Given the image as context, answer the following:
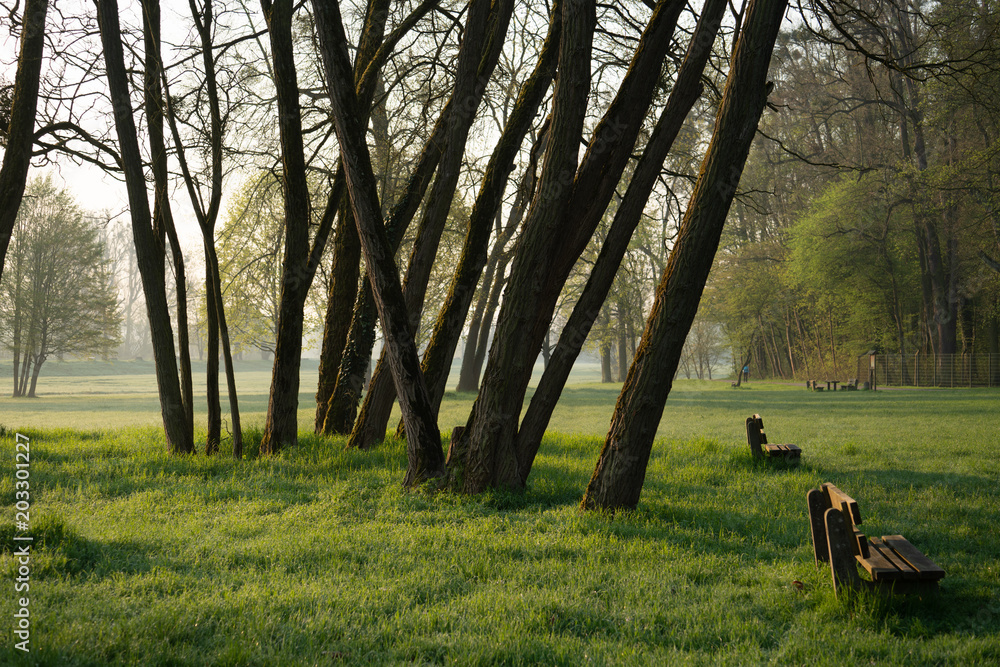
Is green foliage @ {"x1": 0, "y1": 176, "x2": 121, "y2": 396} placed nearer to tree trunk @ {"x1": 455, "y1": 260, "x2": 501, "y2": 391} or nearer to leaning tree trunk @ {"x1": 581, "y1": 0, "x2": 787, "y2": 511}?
tree trunk @ {"x1": 455, "y1": 260, "x2": 501, "y2": 391}

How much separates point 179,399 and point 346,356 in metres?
2.33

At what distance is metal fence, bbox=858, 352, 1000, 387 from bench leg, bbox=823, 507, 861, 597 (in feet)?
102

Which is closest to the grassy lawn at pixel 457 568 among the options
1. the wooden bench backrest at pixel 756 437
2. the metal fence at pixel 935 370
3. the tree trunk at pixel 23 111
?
the wooden bench backrest at pixel 756 437

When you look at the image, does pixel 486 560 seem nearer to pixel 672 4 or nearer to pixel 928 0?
pixel 672 4

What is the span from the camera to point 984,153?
22078mm

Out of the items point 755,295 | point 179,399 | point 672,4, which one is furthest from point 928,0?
point 179,399

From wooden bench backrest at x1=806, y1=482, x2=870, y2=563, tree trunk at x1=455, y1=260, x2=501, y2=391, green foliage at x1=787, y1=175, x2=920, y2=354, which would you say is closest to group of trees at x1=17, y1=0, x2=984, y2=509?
wooden bench backrest at x1=806, y1=482, x2=870, y2=563

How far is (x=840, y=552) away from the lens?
13.0ft

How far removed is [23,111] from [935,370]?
116 ft

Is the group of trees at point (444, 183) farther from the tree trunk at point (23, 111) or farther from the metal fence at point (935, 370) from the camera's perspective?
the metal fence at point (935, 370)

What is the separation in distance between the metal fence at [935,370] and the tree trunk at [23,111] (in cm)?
3317

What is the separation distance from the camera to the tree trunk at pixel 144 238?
800cm

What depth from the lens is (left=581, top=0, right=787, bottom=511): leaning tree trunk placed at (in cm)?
575

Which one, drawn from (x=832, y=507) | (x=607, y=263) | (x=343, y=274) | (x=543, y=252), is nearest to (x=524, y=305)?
(x=543, y=252)
